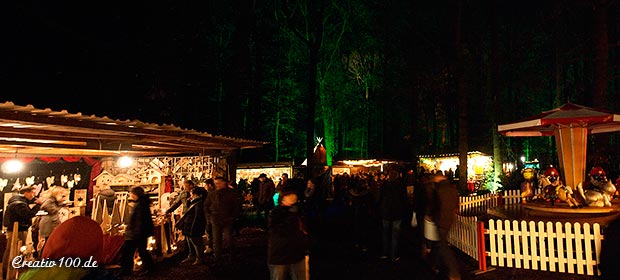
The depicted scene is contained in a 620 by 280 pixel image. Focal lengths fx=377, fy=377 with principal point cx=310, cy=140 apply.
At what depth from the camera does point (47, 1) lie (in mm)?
14758

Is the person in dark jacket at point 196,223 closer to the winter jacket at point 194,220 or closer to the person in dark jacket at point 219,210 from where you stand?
the winter jacket at point 194,220

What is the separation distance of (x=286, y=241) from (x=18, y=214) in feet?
19.9

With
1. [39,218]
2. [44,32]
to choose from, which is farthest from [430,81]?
[39,218]

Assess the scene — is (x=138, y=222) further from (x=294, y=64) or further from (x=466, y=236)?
(x=294, y=64)

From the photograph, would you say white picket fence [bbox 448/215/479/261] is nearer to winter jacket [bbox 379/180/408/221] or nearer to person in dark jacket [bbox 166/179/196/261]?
winter jacket [bbox 379/180/408/221]

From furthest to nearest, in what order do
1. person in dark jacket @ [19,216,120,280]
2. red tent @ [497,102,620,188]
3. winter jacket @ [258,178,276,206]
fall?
winter jacket @ [258,178,276,206] < red tent @ [497,102,620,188] < person in dark jacket @ [19,216,120,280]

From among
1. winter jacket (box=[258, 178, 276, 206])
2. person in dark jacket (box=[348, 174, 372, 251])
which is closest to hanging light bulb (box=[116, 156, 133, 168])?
winter jacket (box=[258, 178, 276, 206])

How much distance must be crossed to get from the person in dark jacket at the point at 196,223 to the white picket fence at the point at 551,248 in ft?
19.1

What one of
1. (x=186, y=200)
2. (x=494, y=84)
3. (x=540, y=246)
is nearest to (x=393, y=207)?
(x=540, y=246)

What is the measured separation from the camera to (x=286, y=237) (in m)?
4.71

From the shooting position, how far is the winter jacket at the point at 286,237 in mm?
4711

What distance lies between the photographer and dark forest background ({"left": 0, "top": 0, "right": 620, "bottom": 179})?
15445 millimetres

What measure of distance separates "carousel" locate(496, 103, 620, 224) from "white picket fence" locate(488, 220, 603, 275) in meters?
1.87

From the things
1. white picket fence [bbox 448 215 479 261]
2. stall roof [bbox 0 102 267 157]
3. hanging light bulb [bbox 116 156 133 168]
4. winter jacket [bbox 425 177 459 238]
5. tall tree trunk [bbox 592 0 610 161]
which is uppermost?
tall tree trunk [bbox 592 0 610 161]
